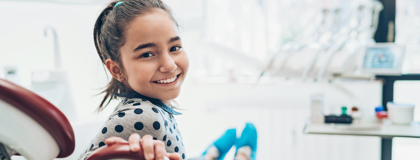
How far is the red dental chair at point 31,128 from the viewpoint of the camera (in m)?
0.41

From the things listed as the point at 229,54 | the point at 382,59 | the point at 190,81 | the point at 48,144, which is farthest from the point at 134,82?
the point at 190,81

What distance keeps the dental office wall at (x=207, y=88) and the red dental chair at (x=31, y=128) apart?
841 mm

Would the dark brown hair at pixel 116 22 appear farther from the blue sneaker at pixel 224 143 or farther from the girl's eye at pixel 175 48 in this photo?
the blue sneaker at pixel 224 143

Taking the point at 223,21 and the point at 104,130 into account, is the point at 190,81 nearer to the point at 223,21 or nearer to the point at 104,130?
the point at 223,21

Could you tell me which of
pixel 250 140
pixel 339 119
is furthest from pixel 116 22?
pixel 339 119

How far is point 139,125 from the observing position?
57cm

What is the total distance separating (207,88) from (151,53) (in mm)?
1764

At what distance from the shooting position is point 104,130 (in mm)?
562

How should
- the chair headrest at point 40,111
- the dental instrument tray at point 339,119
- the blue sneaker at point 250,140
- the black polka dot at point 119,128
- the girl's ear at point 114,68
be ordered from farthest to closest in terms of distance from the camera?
the dental instrument tray at point 339,119, the blue sneaker at point 250,140, the girl's ear at point 114,68, the black polka dot at point 119,128, the chair headrest at point 40,111

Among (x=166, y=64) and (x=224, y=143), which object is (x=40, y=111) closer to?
(x=166, y=64)

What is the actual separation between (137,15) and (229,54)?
163cm

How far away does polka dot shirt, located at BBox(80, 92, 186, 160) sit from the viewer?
56 centimetres

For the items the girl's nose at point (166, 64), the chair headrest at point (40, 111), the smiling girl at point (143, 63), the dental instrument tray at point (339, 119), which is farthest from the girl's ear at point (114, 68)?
the dental instrument tray at point (339, 119)

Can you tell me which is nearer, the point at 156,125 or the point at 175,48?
the point at 156,125
